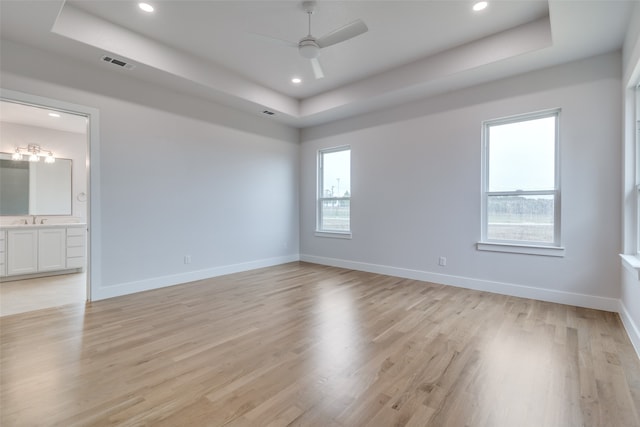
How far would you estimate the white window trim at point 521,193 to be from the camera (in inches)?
141

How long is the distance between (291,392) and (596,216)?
3.82m

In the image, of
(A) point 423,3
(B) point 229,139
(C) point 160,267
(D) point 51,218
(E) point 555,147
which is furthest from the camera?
(D) point 51,218

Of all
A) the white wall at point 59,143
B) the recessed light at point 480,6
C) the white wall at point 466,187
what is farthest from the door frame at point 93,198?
the recessed light at point 480,6

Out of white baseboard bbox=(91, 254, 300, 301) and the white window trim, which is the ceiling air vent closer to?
white baseboard bbox=(91, 254, 300, 301)

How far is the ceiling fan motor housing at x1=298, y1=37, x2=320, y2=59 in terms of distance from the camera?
283cm

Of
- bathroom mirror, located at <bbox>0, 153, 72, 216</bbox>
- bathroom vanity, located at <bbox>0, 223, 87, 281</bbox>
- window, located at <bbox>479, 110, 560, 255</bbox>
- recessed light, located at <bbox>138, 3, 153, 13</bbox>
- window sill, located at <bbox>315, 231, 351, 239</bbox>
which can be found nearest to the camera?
recessed light, located at <bbox>138, 3, 153, 13</bbox>

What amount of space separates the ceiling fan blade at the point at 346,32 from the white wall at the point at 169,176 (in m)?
2.77

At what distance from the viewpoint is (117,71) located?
3797 mm

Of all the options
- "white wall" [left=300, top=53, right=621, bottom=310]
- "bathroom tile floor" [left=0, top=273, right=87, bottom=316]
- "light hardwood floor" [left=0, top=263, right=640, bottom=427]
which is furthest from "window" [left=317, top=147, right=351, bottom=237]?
"bathroom tile floor" [left=0, top=273, right=87, bottom=316]

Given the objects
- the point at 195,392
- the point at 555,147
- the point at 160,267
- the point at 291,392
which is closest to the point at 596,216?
the point at 555,147

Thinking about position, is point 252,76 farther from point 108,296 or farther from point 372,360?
point 372,360

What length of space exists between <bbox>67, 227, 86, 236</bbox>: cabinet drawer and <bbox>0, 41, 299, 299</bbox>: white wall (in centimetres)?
238

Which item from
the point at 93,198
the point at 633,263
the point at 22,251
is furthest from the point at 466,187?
the point at 22,251

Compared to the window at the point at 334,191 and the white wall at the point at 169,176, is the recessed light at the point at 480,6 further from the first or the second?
the white wall at the point at 169,176
